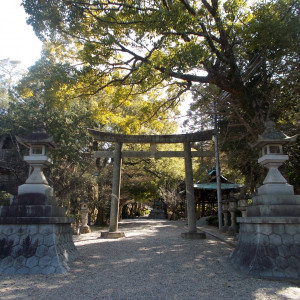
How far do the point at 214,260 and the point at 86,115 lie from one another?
37.6 feet

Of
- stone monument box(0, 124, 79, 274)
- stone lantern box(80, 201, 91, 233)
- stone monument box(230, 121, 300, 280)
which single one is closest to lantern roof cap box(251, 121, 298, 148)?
stone monument box(230, 121, 300, 280)

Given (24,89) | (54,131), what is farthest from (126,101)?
(54,131)

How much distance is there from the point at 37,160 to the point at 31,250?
178 cm

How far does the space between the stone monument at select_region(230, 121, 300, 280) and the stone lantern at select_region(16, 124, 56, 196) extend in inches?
159

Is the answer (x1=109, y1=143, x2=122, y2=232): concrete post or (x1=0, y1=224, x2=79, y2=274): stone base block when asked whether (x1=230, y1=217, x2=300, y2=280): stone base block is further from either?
(x1=109, y1=143, x2=122, y2=232): concrete post

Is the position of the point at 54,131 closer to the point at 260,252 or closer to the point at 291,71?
the point at 291,71

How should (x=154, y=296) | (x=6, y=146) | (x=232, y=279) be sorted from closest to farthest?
(x=154, y=296), (x=232, y=279), (x=6, y=146)

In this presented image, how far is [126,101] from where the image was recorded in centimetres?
992

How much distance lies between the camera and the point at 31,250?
5148 millimetres

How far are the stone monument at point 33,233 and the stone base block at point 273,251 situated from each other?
3.39 meters

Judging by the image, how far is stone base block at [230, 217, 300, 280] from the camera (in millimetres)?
4551

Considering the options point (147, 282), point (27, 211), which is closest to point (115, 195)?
point (27, 211)

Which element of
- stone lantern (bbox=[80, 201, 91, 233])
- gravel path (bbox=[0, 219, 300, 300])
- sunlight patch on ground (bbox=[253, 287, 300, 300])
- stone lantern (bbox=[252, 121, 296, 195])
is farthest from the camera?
stone lantern (bbox=[80, 201, 91, 233])

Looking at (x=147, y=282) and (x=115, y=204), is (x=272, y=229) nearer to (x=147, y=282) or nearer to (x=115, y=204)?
(x=147, y=282)
